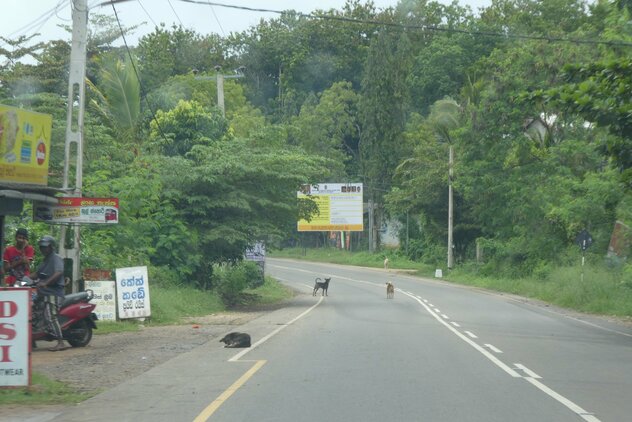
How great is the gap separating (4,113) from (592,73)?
11224 millimetres

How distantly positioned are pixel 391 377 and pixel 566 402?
2.64m

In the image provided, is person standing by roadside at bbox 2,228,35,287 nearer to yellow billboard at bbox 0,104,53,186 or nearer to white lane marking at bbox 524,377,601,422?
yellow billboard at bbox 0,104,53,186

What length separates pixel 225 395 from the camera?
10.3 meters

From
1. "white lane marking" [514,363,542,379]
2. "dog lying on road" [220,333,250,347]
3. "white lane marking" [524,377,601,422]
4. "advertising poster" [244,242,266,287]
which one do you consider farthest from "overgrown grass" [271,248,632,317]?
"white lane marking" [524,377,601,422]

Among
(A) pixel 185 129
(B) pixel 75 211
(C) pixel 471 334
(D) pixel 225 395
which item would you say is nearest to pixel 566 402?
(D) pixel 225 395

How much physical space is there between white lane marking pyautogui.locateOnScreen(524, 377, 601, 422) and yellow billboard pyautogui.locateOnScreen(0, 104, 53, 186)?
29.0ft

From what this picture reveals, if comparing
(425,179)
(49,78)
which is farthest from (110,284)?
(425,179)

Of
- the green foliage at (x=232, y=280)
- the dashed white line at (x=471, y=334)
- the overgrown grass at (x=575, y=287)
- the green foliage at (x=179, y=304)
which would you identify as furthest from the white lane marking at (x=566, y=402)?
the green foliage at (x=232, y=280)

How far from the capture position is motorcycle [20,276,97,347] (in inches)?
570

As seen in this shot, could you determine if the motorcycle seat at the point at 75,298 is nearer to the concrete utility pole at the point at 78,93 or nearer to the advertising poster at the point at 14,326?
the concrete utility pole at the point at 78,93

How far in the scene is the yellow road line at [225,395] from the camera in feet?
29.4

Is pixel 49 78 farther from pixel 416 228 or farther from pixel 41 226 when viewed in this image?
pixel 416 228

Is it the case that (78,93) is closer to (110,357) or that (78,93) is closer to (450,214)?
(110,357)

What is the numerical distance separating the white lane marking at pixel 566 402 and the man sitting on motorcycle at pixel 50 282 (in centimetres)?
787
